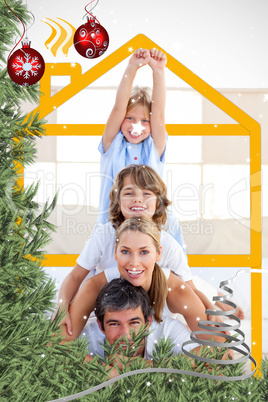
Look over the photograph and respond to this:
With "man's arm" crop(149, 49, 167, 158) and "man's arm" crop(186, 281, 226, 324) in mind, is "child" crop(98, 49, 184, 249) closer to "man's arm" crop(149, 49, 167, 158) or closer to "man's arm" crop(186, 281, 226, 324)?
"man's arm" crop(149, 49, 167, 158)

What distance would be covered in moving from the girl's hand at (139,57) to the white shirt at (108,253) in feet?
1.55

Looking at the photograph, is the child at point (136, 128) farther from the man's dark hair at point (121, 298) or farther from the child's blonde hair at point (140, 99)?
the man's dark hair at point (121, 298)

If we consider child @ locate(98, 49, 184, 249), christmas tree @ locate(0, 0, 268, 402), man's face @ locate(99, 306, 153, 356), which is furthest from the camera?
child @ locate(98, 49, 184, 249)

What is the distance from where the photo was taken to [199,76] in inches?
58.1

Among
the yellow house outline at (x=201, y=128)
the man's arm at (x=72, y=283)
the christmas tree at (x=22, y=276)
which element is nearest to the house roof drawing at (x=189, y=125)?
the yellow house outline at (x=201, y=128)

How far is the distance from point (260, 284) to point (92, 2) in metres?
1.08

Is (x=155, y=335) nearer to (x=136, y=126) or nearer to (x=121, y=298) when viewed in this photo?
(x=121, y=298)

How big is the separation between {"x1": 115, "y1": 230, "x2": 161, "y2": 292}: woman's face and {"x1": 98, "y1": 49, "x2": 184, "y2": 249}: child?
0.12 metres

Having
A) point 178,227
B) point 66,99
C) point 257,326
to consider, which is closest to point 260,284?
point 257,326

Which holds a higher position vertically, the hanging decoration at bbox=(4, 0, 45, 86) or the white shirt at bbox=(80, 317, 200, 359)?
the hanging decoration at bbox=(4, 0, 45, 86)

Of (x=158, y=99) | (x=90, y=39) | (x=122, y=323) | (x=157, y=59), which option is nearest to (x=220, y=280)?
(x=122, y=323)

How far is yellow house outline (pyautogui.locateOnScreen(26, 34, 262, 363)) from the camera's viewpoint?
4.48 feet

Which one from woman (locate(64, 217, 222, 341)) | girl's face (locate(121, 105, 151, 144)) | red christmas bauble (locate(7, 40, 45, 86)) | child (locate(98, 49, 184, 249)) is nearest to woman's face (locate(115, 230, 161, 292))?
woman (locate(64, 217, 222, 341))

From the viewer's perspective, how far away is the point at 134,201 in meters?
1.24
